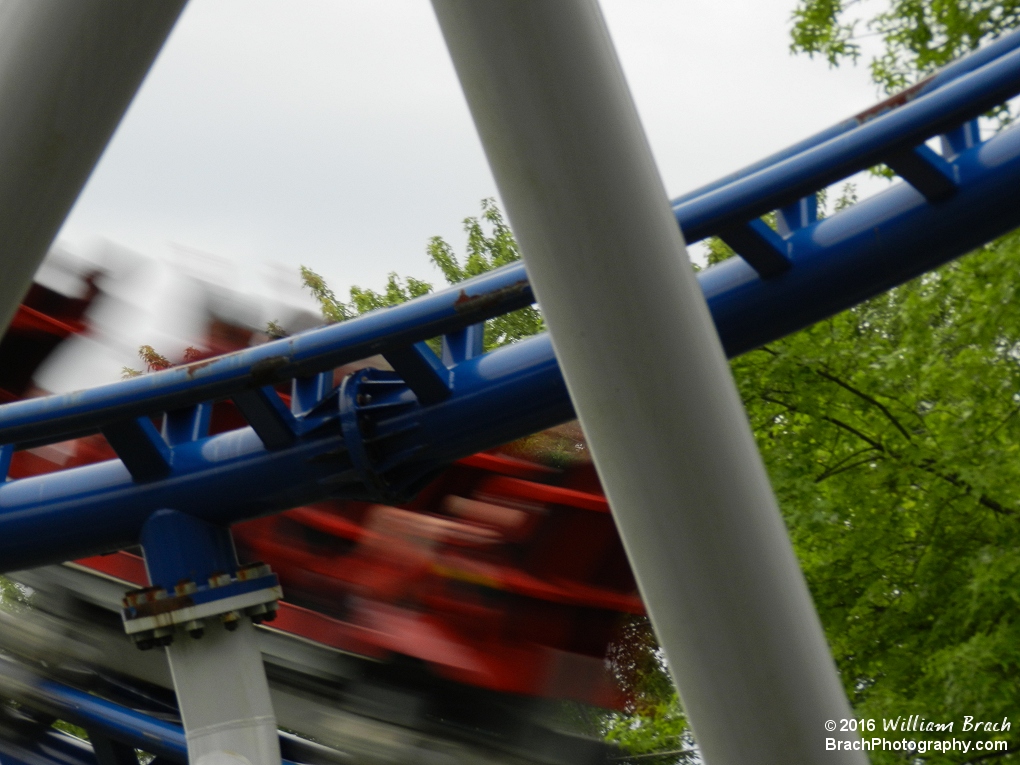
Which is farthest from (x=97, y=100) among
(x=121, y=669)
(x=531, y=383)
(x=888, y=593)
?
(x=888, y=593)

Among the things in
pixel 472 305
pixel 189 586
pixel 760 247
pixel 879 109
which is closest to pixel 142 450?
pixel 189 586

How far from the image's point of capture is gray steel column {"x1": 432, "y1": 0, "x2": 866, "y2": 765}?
1.88 m

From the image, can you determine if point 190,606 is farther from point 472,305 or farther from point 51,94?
point 51,94

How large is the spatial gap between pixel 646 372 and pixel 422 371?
1471 millimetres

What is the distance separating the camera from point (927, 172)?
2.84 meters

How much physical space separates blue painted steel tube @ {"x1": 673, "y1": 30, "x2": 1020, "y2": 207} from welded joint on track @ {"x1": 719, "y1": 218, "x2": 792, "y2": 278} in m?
0.15

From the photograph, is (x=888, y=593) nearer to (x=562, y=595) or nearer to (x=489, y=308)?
(x=562, y=595)

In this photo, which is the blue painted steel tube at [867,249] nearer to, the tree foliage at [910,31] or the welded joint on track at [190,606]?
the welded joint on track at [190,606]

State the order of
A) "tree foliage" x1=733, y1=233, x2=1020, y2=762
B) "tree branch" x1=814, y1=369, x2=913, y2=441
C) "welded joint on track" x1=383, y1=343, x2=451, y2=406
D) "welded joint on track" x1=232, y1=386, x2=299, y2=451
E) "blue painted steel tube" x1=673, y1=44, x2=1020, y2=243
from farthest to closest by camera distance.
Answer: "tree branch" x1=814, y1=369, x2=913, y2=441 → "tree foliage" x1=733, y1=233, x2=1020, y2=762 → "welded joint on track" x1=232, y1=386, x2=299, y2=451 → "welded joint on track" x1=383, y1=343, x2=451, y2=406 → "blue painted steel tube" x1=673, y1=44, x2=1020, y2=243

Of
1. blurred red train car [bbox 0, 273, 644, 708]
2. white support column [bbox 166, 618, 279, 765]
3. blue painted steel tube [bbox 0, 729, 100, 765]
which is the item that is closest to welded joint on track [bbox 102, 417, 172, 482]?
white support column [bbox 166, 618, 279, 765]

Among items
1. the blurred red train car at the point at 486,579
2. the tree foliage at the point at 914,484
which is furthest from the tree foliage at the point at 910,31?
the blurred red train car at the point at 486,579

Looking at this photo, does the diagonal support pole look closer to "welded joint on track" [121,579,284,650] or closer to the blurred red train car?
"welded joint on track" [121,579,284,650]

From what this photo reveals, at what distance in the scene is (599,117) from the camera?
1887 mm

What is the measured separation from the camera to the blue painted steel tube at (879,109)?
9.07ft
